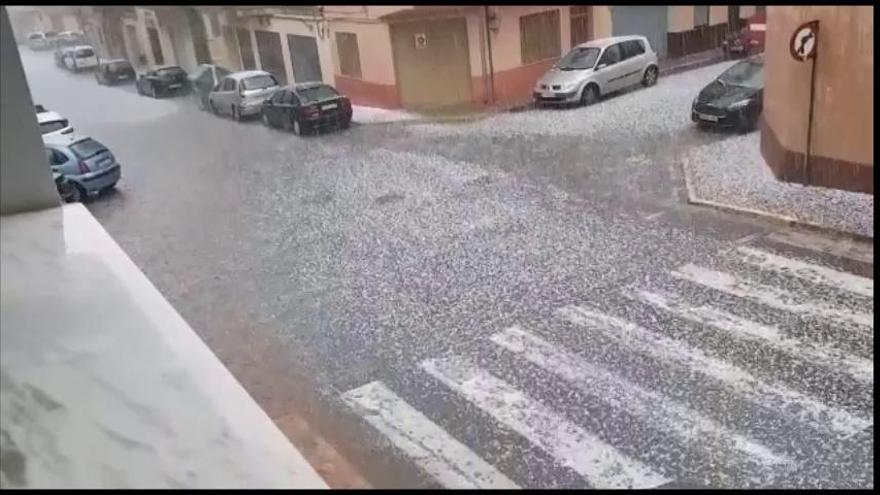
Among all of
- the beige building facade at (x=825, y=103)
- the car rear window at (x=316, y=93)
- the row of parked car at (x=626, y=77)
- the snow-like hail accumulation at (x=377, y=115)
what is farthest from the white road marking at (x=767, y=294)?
the car rear window at (x=316, y=93)

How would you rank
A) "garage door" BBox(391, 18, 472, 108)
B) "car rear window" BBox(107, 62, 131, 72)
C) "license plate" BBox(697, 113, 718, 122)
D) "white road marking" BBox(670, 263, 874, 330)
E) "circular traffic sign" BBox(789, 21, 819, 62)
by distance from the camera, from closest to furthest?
"garage door" BBox(391, 18, 472, 108) → "car rear window" BBox(107, 62, 131, 72) → "circular traffic sign" BBox(789, 21, 819, 62) → "white road marking" BBox(670, 263, 874, 330) → "license plate" BBox(697, 113, 718, 122)

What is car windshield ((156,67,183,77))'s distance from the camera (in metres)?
1.47

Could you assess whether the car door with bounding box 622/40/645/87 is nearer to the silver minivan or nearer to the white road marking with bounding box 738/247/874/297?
the silver minivan

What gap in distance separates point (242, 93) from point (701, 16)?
0.85m

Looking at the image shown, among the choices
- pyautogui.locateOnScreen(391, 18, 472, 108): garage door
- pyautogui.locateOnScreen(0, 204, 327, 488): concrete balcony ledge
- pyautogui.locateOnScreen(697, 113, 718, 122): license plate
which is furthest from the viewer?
pyautogui.locateOnScreen(697, 113, 718, 122): license plate

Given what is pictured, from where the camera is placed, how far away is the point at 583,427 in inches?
63.5

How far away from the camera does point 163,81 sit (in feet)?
4.91

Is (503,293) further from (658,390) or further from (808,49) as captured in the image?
(808,49)

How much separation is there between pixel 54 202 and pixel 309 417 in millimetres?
659

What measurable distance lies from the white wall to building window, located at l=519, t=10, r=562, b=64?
83 cm

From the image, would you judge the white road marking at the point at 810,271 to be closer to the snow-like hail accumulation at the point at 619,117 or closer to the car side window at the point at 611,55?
the snow-like hail accumulation at the point at 619,117

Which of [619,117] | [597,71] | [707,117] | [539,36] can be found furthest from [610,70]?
[707,117]

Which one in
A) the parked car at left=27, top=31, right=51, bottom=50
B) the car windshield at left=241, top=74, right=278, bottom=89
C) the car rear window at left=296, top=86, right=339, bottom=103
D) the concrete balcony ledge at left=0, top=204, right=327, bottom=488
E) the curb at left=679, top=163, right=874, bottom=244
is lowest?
the curb at left=679, top=163, right=874, bottom=244

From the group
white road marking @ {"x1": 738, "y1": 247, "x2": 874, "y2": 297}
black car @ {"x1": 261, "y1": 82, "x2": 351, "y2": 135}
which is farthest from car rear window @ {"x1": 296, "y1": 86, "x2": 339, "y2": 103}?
white road marking @ {"x1": 738, "y1": 247, "x2": 874, "y2": 297}
